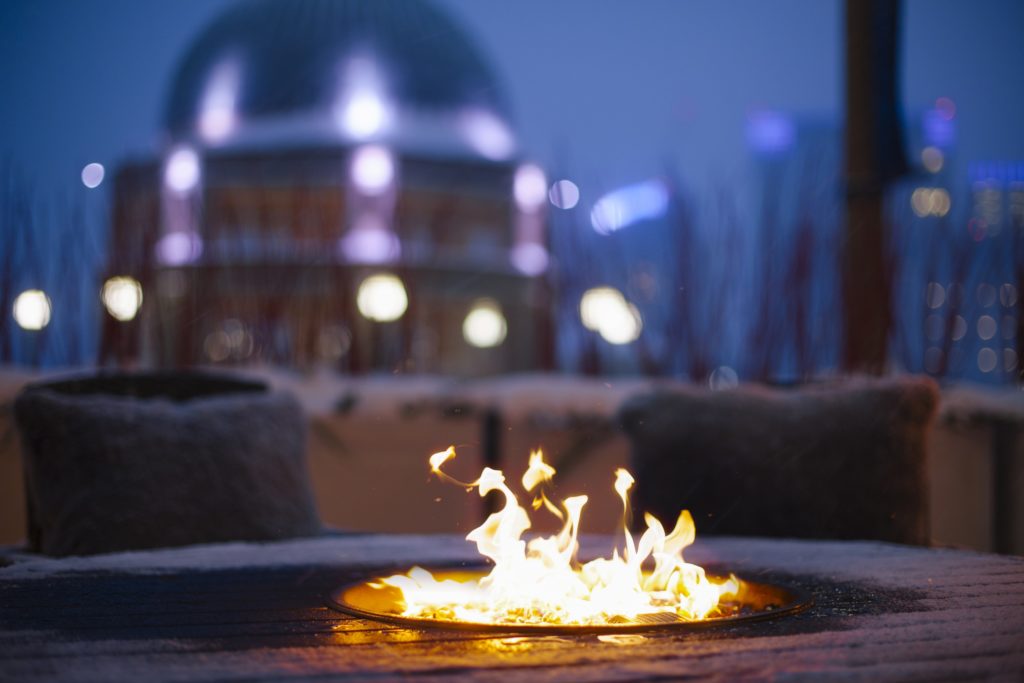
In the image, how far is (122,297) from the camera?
2.83 m

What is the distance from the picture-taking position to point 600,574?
124cm

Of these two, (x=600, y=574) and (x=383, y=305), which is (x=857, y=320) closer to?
(x=600, y=574)

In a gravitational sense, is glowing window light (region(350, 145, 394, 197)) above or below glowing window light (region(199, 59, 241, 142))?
below

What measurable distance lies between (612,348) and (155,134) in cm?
1645

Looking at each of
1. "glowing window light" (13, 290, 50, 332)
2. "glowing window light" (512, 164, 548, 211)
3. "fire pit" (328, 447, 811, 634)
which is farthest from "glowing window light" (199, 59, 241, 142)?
"fire pit" (328, 447, 811, 634)

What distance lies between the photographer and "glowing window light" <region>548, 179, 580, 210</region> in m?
2.95

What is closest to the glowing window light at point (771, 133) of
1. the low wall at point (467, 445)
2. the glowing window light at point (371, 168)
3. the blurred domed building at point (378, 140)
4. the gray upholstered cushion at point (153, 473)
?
the low wall at point (467, 445)

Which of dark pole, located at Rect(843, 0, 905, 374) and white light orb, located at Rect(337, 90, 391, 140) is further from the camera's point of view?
white light orb, located at Rect(337, 90, 391, 140)

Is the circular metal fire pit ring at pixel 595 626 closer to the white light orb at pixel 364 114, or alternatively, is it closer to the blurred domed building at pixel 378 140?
the blurred domed building at pixel 378 140

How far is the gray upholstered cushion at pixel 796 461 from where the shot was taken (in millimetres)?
1812

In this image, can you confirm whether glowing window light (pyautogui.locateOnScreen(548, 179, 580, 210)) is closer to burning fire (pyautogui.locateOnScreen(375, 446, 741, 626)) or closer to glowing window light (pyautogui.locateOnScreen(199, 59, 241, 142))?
burning fire (pyautogui.locateOnScreen(375, 446, 741, 626))

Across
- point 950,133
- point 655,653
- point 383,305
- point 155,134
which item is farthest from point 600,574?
point 155,134

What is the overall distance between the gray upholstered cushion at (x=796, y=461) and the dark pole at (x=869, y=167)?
94 cm

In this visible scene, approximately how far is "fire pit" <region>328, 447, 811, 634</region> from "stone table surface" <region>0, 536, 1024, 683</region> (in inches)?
1.8
